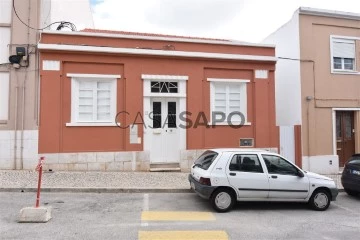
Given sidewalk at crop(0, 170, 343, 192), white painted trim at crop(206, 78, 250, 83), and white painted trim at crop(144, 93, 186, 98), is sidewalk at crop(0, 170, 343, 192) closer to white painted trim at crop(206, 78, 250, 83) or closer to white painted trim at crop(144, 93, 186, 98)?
white painted trim at crop(144, 93, 186, 98)

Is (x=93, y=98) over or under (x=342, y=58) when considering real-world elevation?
under

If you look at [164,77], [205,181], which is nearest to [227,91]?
[164,77]

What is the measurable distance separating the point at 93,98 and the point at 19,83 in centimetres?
249

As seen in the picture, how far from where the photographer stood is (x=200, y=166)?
7980 mm

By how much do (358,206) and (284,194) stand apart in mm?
2252

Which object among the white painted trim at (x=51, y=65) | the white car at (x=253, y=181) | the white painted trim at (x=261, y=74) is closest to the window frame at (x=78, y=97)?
the white painted trim at (x=51, y=65)

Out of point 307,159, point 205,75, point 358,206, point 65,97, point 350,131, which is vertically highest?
point 205,75

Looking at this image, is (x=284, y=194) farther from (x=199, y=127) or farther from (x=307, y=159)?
(x=307, y=159)

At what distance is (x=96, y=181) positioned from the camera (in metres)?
9.73

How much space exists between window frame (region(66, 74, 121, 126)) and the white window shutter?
9219 millimetres

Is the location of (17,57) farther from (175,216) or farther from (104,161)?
(175,216)

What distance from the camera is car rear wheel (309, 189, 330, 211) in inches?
306

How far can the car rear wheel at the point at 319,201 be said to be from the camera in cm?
777

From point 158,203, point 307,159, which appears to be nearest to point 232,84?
point 307,159
